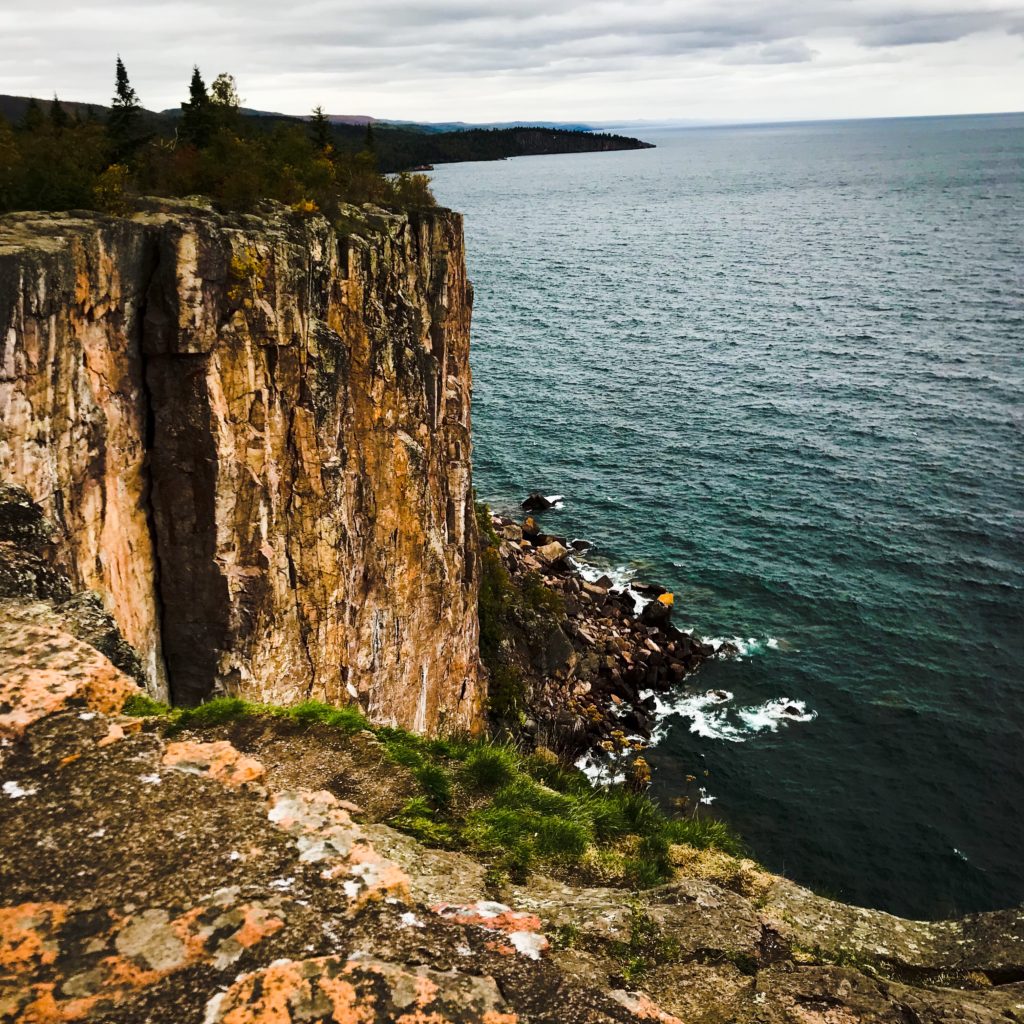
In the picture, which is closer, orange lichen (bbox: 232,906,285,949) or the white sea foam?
orange lichen (bbox: 232,906,285,949)

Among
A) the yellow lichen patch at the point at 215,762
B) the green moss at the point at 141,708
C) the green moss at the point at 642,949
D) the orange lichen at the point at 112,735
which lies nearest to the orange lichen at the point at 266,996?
the yellow lichen patch at the point at 215,762

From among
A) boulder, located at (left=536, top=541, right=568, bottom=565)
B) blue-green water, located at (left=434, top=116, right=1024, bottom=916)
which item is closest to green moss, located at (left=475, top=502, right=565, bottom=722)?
boulder, located at (left=536, top=541, right=568, bottom=565)

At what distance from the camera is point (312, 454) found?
24391mm

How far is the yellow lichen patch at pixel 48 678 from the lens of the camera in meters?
9.20

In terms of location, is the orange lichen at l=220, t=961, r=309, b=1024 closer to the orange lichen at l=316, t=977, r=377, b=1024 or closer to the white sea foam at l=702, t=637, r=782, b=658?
the orange lichen at l=316, t=977, r=377, b=1024

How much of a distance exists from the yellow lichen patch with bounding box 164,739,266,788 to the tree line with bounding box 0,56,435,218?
15.7 m

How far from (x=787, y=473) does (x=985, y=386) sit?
27.6m

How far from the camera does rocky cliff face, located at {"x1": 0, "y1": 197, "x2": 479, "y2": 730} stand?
17.0m

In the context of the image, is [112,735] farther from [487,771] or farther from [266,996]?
[487,771]

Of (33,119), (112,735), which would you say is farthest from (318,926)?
(33,119)

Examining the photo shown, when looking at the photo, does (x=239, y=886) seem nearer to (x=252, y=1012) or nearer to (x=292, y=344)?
(x=252, y=1012)

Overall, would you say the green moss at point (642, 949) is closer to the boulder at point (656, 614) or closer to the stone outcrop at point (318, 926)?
the stone outcrop at point (318, 926)

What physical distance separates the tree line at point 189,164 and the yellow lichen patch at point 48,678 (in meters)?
13.5

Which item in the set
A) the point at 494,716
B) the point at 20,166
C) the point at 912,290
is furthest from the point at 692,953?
the point at 912,290
